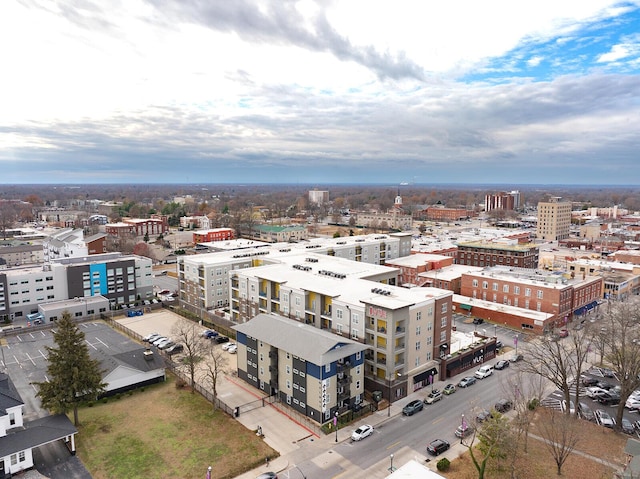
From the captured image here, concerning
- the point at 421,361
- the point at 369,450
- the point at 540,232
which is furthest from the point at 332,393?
the point at 540,232

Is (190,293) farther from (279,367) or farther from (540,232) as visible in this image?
(540,232)

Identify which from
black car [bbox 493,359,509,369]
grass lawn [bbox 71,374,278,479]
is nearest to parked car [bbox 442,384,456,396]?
black car [bbox 493,359,509,369]

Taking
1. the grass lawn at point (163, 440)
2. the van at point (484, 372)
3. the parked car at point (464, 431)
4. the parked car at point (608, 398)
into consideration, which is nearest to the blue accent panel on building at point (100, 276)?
the grass lawn at point (163, 440)

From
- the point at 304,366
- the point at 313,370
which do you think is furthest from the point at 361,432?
the point at 304,366

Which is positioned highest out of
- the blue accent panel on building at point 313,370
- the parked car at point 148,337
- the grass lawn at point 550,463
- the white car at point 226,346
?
the blue accent panel on building at point 313,370

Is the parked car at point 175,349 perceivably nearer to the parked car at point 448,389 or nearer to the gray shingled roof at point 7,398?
the gray shingled roof at point 7,398

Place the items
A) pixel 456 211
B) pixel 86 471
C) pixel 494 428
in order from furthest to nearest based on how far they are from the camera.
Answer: pixel 456 211 < pixel 86 471 < pixel 494 428

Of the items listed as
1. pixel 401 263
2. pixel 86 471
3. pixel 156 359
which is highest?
pixel 401 263
